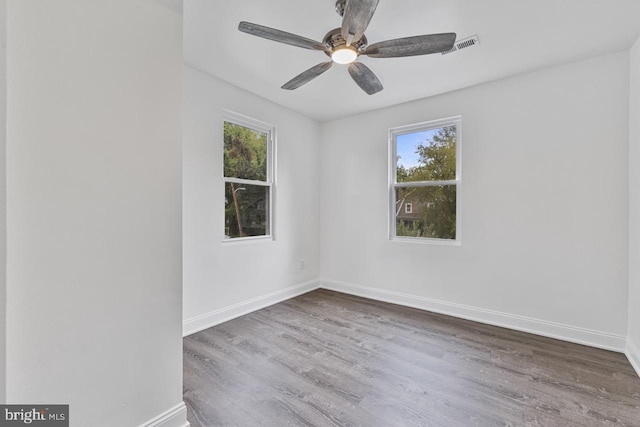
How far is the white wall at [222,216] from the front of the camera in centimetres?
286

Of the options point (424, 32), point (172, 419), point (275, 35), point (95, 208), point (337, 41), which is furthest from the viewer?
point (424, 32)

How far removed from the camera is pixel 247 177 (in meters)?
3.50

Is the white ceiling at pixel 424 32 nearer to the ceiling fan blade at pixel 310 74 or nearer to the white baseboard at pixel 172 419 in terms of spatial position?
the ceiling fan blade at pixel 310 74

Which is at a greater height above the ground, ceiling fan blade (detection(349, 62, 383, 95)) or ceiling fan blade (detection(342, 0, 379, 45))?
ceiling fan blade (detection(349, 62, 383, 95))

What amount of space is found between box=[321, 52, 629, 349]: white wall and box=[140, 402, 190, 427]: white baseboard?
111 inches

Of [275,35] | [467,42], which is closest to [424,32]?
[467,42]

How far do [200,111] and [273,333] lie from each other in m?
2.40

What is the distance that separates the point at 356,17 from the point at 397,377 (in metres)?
2.40

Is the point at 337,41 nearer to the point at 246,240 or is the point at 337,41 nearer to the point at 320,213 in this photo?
the point at 246,240

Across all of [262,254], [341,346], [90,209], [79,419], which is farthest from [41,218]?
[262,254]

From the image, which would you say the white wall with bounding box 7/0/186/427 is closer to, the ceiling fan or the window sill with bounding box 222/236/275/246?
the ceiling fan

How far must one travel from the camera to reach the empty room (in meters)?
1.20

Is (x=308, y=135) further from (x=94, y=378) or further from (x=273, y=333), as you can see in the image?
(x=94, y=378)

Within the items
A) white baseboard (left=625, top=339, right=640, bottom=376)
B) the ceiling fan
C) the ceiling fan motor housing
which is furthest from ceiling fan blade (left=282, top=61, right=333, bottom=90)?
white baseboard (left=625, top=339, right=640, bottom=376)
